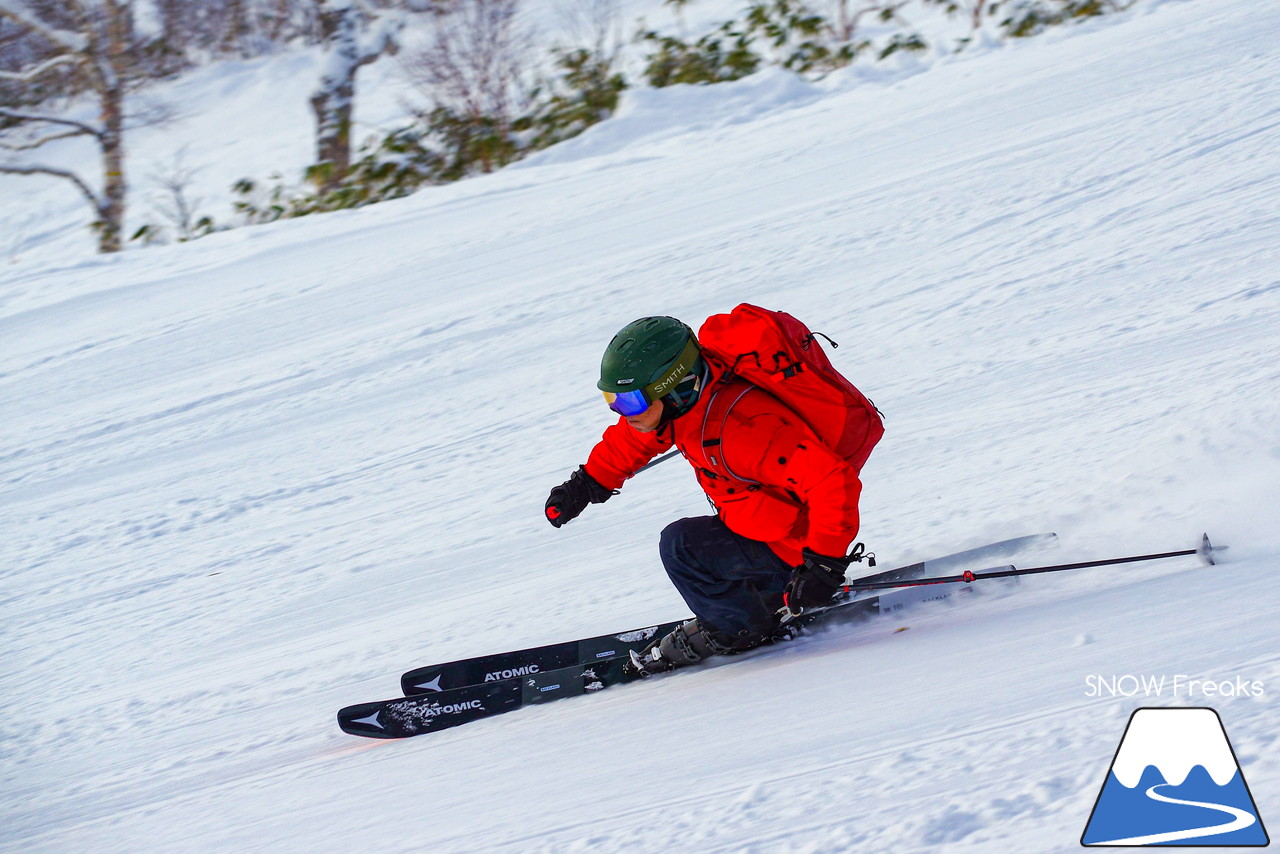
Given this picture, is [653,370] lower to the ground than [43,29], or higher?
lower

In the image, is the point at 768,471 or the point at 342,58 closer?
the point at 768,471

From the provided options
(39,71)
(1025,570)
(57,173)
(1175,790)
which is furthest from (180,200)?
(1175,790)

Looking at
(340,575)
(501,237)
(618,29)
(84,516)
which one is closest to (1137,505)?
(340,575)

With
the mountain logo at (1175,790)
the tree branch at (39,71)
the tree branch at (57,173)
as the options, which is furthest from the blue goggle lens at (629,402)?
the tree branch at (39,71)

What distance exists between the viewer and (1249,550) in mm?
3225

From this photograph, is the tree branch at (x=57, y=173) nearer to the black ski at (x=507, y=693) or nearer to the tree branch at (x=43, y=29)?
the tree branch at (x=43, y=29)

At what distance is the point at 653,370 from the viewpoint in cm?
305

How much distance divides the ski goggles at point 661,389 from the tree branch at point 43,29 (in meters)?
12.7

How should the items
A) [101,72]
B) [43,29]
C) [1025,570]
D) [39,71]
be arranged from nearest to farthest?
[1025,570], [39,71], [43,29], [101,72]

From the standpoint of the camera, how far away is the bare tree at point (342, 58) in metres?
12.5

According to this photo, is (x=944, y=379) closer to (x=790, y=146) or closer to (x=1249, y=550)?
(x=1249, y=550)

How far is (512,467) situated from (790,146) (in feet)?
17.1

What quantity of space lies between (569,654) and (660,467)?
178 centimetres

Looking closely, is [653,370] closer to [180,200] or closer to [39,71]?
[180,200]
